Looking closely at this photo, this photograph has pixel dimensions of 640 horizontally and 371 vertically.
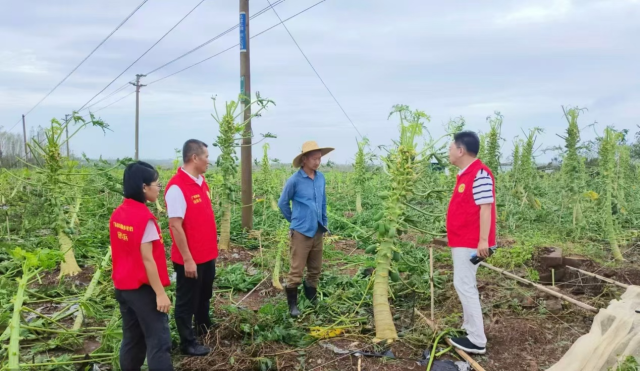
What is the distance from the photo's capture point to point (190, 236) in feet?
11.9

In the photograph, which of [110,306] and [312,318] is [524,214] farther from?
[110,306]

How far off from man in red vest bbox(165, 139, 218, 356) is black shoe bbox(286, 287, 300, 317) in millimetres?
1120

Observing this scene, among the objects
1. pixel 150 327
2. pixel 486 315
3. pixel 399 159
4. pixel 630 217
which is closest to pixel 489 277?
→ pixel 486 315

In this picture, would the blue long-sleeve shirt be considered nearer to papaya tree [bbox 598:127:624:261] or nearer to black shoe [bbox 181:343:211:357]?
black shoe [bbox 181:343:211:357]

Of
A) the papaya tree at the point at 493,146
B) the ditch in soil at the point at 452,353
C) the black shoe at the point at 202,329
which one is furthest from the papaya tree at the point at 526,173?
the black shoe at the point at 202,329

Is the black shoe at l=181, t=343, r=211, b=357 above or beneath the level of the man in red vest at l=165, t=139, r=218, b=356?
beneath

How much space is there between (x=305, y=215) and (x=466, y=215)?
5.59 feet

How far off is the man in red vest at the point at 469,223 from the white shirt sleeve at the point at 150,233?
248cm

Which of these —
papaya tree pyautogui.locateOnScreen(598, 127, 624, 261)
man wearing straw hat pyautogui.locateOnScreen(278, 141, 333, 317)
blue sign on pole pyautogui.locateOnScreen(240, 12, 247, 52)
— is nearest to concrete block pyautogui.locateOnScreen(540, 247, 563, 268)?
papaya tree pyautogui.locateOnScreen(598, 127, 624, 261)

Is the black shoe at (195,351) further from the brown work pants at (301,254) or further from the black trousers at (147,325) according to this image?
the brown work pants at (301,254)

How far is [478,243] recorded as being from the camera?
142 inches

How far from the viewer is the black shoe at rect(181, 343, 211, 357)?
3.69 m

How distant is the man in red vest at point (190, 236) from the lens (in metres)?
3.50

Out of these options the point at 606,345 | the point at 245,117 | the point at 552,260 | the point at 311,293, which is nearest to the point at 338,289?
the point at 311,293
